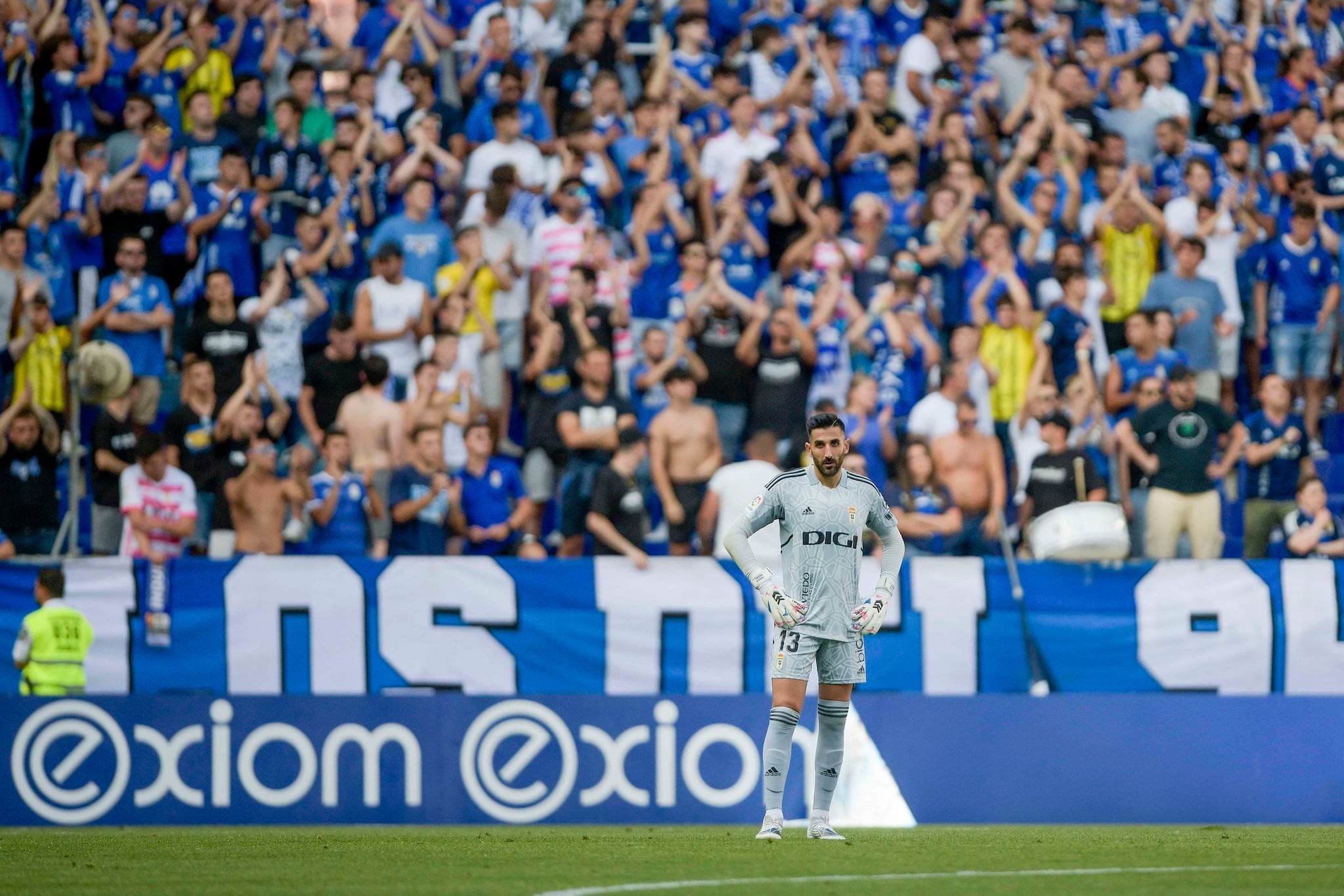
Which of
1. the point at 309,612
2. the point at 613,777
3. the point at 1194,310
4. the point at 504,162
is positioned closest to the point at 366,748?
the point at 309,612

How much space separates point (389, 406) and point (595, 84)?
4.13 metres

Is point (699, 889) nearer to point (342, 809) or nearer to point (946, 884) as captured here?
point (946, 884)

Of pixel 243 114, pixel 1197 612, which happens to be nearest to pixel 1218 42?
pixel 1197 612

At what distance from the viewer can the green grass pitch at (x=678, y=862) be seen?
773 centimetres

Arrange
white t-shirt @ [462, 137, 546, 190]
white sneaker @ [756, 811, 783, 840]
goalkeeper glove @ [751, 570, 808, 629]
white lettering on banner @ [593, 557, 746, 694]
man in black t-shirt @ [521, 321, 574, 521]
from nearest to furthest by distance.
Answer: goalkeeper glove @ [751, 570, 808, 629]
white sneaker @ [756, 811, 783, 840]
white lettering on banner @ [593, 557, 746, 694]
man in black t-shirt @ [521, 321, 574, 521]
white t-shirt @ [462, 137, 546, 190]

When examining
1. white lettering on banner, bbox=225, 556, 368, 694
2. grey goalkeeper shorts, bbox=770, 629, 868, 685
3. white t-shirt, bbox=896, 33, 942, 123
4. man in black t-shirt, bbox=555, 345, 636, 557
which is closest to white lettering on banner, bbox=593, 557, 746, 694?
man in black t-shirt, bbox=555, 345, 636, 557

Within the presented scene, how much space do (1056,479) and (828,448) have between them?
5.95 meters

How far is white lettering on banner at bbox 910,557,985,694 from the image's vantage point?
1436cm

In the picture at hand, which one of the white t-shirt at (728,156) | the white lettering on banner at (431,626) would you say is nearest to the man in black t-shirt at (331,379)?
the white lettering on banner at (431,626)

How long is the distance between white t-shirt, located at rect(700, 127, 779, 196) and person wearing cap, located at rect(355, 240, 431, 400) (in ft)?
9.71

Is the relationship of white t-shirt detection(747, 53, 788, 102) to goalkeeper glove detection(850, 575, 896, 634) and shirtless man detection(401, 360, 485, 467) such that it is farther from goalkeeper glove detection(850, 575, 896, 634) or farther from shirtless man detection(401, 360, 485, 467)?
goalkeeper glove detection(850, 575, 896, 634)

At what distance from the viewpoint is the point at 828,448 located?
959 centimetres

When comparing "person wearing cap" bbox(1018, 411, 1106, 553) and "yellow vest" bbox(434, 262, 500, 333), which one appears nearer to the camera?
"person wearing cap" bbox(1018, 411, 1106, 553)

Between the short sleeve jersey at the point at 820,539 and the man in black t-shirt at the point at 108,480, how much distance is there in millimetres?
7116
